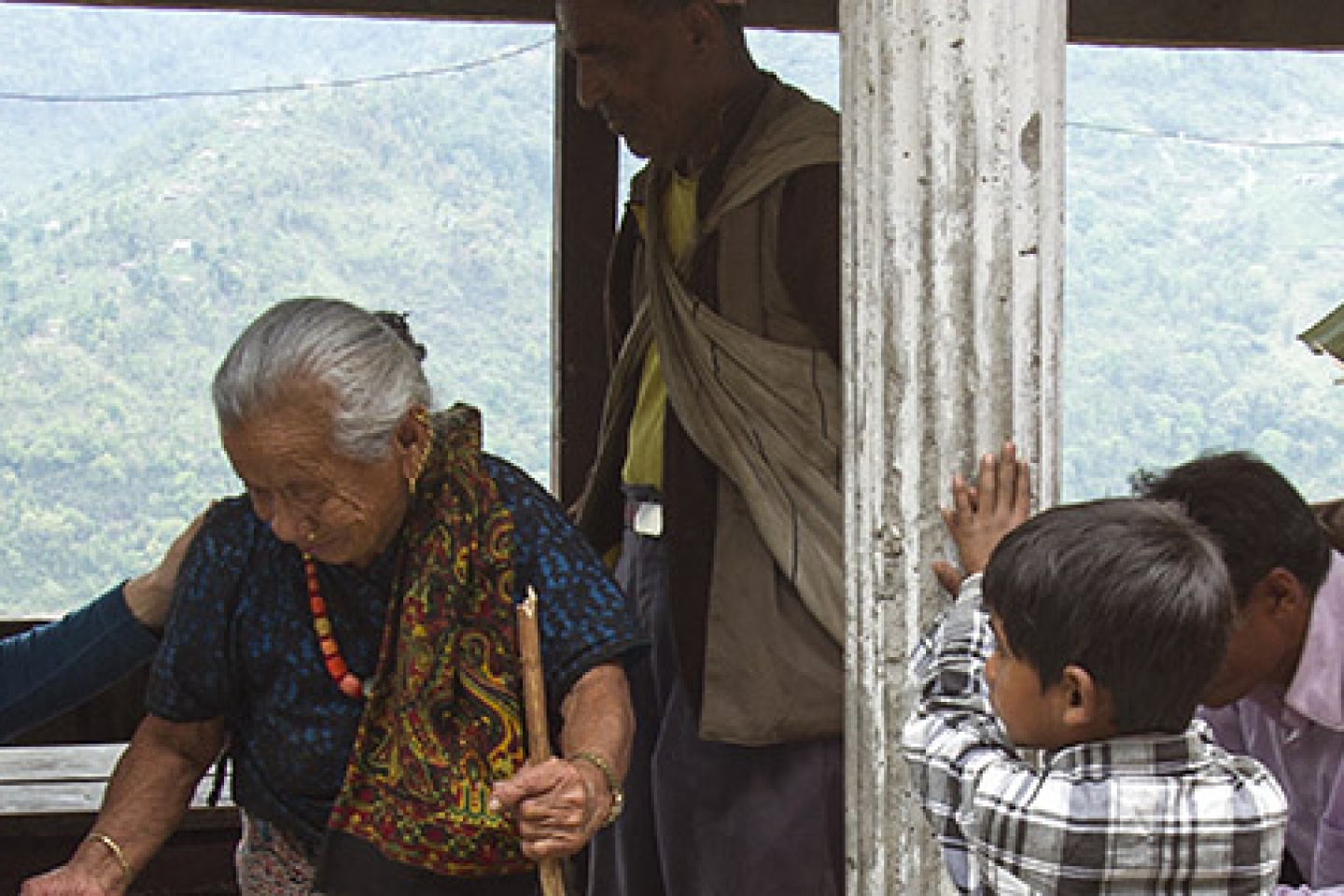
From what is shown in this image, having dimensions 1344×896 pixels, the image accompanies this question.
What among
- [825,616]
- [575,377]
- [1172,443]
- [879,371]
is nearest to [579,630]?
[825,616]

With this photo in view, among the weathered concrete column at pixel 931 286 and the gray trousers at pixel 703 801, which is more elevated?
the weathered concrete column at pixel 931 286

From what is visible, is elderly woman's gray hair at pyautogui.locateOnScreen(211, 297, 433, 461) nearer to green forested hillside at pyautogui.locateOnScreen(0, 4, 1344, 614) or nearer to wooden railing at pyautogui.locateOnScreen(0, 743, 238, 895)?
wooden railing at pyautogui.locateOnScreen(0, 743, 238, 895)

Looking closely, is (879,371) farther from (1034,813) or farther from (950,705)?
(1034,813)

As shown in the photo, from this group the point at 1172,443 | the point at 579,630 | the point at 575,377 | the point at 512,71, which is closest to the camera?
the point at 579,630

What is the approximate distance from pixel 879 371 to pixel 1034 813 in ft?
1.87

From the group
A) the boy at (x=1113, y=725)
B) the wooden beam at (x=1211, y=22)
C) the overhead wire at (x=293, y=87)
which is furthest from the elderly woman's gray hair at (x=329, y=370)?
the overhead wire at (x=293, y=87)

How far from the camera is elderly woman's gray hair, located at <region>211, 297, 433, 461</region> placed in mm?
2627

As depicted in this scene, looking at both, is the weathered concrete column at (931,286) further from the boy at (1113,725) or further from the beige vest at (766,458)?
the beige vest at (766,458)

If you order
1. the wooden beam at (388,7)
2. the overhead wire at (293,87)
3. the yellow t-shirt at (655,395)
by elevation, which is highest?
the overhead wire at (293,87)

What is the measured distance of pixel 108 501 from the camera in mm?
15148

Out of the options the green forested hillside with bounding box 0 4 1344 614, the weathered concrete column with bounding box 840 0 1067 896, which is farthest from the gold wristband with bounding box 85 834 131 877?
the green forested hillside with bounding box 0 4 1344 614

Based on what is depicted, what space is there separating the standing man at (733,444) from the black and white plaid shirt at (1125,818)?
95 centimetres

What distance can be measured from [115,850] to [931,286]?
4.56 ft

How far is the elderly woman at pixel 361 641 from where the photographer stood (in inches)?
104
